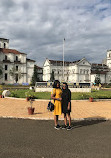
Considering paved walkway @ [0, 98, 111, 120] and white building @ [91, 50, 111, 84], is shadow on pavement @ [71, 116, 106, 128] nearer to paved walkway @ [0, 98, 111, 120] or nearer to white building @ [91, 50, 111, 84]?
paved walkway @ [0, 98, 111, 120]

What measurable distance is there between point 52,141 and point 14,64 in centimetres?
5984

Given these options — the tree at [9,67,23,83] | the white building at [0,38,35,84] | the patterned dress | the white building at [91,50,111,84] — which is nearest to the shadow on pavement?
the patterned dress

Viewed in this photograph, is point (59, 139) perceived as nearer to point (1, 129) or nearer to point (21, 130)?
point (21, 130)

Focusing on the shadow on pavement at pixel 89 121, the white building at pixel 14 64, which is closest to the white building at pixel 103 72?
the white building at pixel 14 64

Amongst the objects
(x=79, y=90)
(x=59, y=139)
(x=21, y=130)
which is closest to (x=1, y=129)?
(x=21, y=130)

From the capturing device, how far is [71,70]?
3076 inches

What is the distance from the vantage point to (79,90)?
23188mm

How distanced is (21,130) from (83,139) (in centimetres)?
263

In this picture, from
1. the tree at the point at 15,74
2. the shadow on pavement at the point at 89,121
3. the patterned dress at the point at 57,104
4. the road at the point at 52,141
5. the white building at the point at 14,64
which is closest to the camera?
the road at the point at 52,141

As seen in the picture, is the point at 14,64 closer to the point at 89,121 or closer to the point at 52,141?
the point at 89,121

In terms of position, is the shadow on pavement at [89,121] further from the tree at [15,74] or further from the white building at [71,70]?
the white building at [71,70]

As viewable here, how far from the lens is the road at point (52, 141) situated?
415 cm

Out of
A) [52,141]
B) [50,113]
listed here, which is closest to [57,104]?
[52,141]

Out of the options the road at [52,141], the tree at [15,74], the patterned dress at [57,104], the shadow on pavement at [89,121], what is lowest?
the shadow on pavement at [89,121]
